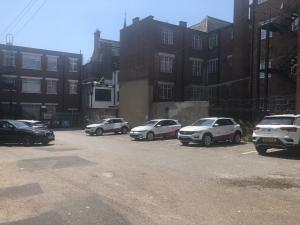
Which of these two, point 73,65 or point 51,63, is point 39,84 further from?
point 73,65

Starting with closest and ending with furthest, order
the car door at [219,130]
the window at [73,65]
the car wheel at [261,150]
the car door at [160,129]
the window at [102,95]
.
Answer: the car wheel at [261,150], the car door at [219,130], the car door at [160,129], the window at [102,95], the window at [73,65]

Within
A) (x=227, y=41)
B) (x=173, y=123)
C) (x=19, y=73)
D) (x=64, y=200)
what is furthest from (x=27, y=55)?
(x=64, y=200)

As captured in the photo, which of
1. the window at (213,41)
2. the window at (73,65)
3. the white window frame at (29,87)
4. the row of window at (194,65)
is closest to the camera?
the row of window at (194,65)

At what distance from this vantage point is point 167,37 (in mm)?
46125

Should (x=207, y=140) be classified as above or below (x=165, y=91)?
below

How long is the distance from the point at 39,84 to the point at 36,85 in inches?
16.6

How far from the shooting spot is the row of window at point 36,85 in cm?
5772

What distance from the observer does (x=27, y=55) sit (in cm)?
5975

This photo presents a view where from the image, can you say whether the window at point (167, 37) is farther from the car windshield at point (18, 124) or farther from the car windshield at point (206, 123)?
the car windshield at point (18, 124)

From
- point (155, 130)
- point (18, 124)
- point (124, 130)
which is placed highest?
point (18, 124)

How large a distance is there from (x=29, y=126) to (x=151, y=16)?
22.0 metres

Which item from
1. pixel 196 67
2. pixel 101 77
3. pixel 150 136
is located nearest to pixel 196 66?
pixel 196 67

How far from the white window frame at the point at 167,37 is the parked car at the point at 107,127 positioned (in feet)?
33.7

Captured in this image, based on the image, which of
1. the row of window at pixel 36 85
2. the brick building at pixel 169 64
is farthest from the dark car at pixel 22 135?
the row of window at pixel 36 85
